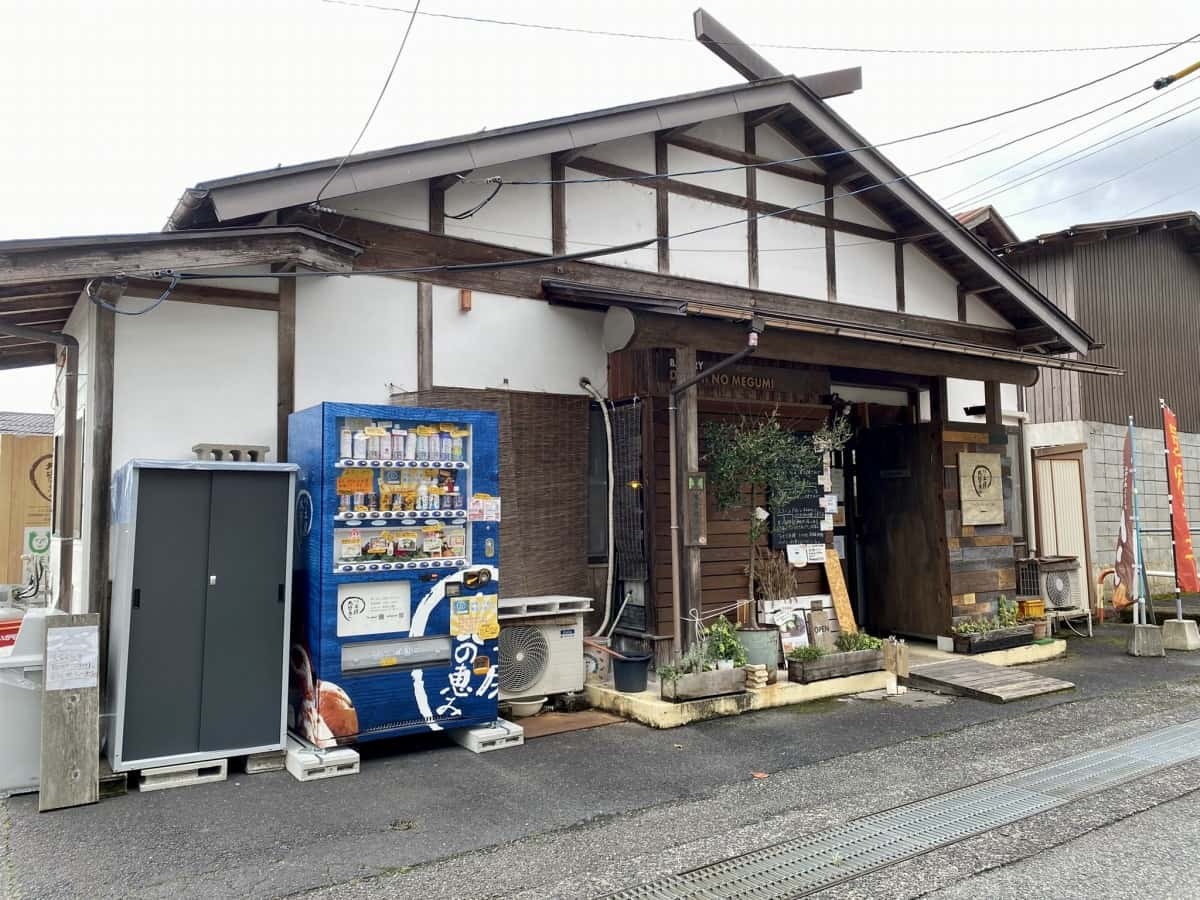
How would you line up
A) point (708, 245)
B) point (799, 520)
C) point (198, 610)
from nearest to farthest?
point (198, 610), point (708, 245), point (799, 520)

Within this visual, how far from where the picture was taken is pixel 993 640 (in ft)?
31.1

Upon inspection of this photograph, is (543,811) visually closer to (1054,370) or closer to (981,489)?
(981,489)

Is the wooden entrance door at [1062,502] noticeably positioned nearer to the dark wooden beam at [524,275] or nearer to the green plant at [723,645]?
the dark wooden beam at [524,275]

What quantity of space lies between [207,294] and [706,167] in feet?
17.2

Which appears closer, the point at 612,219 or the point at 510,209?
the point at 510,209

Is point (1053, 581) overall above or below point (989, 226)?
below

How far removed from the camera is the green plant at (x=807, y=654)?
778 cm

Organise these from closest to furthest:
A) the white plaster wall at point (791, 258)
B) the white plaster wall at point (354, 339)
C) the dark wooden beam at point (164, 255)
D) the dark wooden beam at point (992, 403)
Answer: the dark wooden beam at point (164, 255) → the white plaster wall at point (354, 339) → the white plaster wall at point (791, 258) → the dark wooden beam at point (992, 403)

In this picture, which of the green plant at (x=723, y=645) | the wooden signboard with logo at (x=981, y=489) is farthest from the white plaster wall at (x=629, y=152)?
the wooden signboard with logo at (x=981, y=489)

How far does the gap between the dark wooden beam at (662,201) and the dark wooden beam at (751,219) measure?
1042mm

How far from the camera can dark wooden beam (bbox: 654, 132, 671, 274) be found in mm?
8641

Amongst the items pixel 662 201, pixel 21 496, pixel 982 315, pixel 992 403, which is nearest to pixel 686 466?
pixel 662 201

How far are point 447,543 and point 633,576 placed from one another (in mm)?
2143

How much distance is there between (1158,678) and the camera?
8641 millimetres
